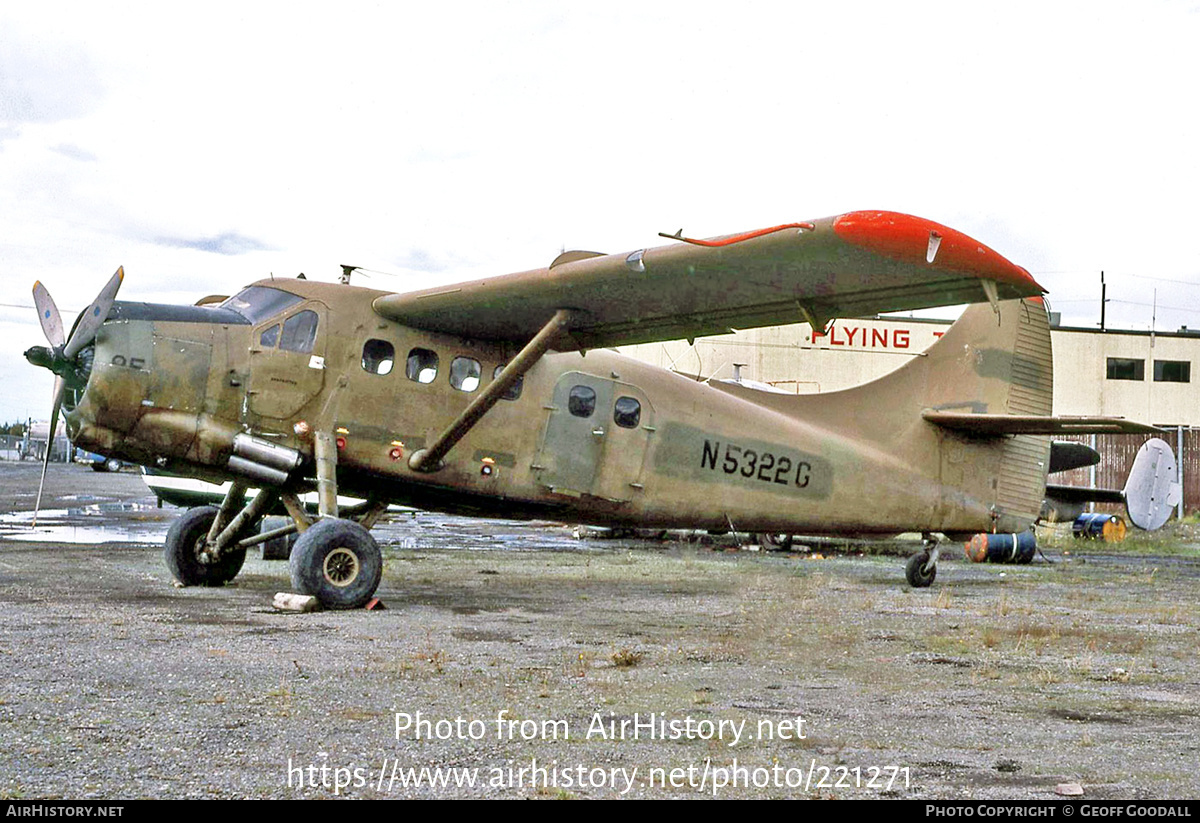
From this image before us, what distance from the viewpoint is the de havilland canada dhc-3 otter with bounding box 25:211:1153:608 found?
932cm

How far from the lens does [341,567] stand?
372 inches

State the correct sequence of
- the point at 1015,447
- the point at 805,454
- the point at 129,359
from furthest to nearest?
the point at 1015,447
the point at 805,454
the point at 129,359

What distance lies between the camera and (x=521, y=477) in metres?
11.4

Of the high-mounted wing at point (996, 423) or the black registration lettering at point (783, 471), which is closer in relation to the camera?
the black registration lettering at point (783, 471)

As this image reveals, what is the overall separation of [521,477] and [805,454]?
11.7 feet

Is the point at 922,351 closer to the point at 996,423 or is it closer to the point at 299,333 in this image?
the point at 996,423

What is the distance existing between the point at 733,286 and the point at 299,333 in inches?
165

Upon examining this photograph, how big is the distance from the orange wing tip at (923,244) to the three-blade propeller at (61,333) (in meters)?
6.25

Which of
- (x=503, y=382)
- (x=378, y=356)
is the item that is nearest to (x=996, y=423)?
(x=503, y=382)

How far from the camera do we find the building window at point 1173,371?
46094mm

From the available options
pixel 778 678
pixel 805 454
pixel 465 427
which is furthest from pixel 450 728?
pixel 805 454

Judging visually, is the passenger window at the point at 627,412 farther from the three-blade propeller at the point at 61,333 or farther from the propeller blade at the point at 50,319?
the propeller blade at the point at 50,319

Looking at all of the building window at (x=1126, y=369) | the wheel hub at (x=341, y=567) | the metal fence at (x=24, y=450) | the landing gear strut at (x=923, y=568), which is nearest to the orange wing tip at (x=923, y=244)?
the wheel hub at (x=341, y=567)
